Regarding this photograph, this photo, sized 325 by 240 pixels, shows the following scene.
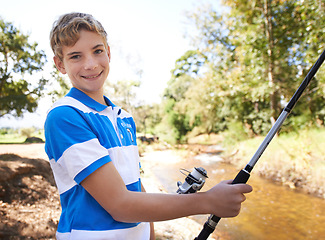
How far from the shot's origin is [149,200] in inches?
36.1

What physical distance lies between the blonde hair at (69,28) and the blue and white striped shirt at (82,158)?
23 centimetres

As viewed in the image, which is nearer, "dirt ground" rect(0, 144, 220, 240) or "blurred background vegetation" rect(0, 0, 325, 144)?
"dirt ground" rect(0, 144, 220, 240)

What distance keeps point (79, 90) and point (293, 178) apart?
904cm

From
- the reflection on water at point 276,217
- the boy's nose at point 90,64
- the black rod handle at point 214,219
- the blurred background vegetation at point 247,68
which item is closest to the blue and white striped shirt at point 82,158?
the boy's nose at point 90,64

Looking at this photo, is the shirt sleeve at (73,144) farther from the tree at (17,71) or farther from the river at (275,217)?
the tree at (17,71)

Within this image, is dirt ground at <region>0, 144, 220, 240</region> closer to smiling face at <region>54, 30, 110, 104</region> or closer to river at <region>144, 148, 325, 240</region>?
river at <region>144, 148, 325, 240</region>

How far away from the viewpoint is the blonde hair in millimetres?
1081

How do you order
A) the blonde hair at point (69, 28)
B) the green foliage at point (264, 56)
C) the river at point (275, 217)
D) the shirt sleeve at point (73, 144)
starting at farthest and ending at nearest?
the green foliage at point (264, 56) < the river at point (275, 217) < the blonde hair at point (69, 28) < the shirt sleeve at point (73, 144)

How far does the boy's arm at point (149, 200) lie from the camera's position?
35.0 inches

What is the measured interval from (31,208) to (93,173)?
401cm

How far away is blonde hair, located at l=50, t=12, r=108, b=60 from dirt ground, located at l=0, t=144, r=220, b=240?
3066mm

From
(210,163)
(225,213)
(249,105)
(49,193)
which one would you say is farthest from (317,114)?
(225,213)

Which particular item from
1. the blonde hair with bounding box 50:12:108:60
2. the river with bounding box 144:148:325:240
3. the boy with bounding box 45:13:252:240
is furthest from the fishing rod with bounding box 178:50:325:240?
the river with bounding box 144:148:325:240

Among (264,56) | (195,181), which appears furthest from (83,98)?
(264,56)
